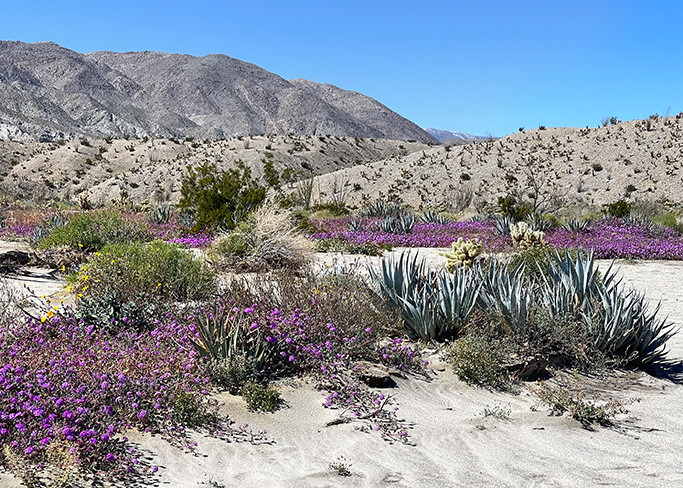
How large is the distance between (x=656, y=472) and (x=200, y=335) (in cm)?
374

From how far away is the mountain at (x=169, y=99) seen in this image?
102 metres

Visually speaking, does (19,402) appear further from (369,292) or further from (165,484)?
(369,292)

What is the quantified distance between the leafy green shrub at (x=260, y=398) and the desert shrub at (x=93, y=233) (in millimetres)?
8395

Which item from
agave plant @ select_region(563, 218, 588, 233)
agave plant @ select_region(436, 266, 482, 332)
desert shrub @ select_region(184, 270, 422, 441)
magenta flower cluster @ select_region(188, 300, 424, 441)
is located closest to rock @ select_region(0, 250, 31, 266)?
desert shrub @ select_region(184, 270, 422, 441)

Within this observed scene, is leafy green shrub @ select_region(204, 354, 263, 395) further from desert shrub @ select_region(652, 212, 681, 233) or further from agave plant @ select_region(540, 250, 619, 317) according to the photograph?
desert shrub @ select_region(652, 212, 681, 233)

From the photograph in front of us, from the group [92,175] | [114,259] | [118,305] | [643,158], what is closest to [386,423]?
[118,305]

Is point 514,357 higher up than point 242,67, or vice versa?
point 242,67

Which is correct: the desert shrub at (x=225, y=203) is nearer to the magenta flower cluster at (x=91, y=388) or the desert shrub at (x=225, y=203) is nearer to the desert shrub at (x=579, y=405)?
the magenta flower cluster at (x=91, y=388)

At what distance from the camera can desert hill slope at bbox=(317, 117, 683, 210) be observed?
3928 cm

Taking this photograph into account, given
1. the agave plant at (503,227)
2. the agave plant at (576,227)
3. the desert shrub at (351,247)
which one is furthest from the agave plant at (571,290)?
the agave plant at (576,227)

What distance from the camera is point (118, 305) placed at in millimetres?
6340

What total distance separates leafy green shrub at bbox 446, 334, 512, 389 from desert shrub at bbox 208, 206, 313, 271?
5.98 m

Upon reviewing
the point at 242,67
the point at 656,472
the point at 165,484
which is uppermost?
the point at 242,67

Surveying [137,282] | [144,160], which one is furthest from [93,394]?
[144,160]
